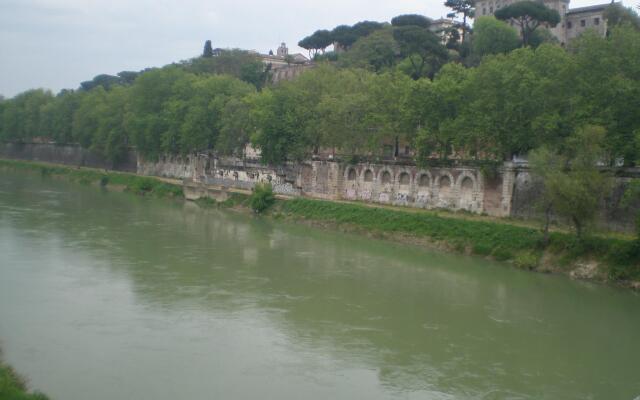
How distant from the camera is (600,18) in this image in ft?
221

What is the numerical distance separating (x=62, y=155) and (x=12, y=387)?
232 ft

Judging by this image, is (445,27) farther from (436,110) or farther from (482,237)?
(482,237)

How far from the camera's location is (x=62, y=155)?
7931 cm

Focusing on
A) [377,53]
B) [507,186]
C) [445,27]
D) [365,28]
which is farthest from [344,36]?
[507,186]

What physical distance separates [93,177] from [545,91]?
43313mm

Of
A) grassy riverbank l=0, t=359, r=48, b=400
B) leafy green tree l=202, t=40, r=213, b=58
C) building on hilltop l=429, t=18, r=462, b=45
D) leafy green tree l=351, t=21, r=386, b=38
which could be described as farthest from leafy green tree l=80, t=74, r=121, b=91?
grassy riverbank l=0, t=359, r=48, b=400

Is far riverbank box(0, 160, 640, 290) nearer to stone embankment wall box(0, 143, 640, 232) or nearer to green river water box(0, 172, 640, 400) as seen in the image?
green river water box(0, 172, 640, 400)

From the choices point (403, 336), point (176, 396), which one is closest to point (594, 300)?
point (403, 336)

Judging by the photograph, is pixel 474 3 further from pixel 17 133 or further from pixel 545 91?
pixel 17 133

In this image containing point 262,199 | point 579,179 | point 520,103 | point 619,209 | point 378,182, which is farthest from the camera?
point 262,199

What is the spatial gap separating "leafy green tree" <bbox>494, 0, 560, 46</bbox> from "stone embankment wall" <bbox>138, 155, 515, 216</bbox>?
89.9ft

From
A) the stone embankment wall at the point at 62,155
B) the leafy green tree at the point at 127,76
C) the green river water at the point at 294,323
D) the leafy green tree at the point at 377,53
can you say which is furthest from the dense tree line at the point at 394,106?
the leafy green tree at the point at 127,76

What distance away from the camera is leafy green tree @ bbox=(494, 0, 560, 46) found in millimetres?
64312

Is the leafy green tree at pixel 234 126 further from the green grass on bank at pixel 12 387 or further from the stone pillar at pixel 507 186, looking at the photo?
the green grass on bank at pixel 12 387
